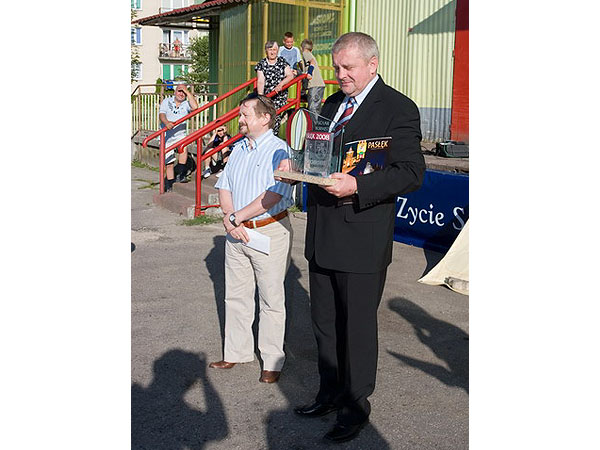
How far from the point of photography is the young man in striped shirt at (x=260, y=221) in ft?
13.4

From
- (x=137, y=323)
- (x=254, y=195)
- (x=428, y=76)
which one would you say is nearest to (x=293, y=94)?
(x=428, y=76)

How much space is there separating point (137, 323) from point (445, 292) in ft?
8.88

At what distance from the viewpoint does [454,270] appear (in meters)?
6.43

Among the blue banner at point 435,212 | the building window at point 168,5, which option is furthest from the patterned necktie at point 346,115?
the building window at point 168,5

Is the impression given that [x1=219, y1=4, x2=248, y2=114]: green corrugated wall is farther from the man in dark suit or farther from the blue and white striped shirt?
the man in dark suit

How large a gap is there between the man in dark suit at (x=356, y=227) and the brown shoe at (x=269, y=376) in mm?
635

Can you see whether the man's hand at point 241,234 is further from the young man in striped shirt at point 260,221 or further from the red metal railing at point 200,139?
the red metal railing at point 200,139

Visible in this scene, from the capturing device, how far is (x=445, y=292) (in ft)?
20.5

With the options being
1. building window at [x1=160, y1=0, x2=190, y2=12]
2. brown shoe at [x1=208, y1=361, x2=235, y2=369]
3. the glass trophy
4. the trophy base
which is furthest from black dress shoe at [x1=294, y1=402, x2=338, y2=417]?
building window at [x1=160, y1=0, x2=190, y2=12]

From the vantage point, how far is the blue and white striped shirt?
4086mm

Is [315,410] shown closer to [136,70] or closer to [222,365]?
[222,365]

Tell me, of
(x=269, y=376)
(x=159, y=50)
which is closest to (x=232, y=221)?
(x=269, y=376)
